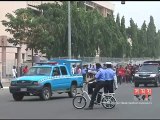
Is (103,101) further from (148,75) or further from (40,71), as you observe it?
(148,75)

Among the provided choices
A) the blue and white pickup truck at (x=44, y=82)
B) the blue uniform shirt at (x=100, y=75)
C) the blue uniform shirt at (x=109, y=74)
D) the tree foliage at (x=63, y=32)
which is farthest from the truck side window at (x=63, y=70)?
the tree foliage at (x=63, y=32)

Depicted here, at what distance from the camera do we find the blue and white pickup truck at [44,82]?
78.0 feet

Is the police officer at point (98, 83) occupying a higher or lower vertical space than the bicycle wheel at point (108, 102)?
higher

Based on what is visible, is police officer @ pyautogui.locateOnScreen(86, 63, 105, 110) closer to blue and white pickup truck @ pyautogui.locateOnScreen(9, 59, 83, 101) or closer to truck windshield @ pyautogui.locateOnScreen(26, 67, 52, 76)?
blue and white pickup truck @ pyautogui.locateOnScreen(9, 59, 83, 101)

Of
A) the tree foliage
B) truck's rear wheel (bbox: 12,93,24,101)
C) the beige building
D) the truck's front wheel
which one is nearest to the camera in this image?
truck's rear wheel (bbox: 12,93,24,101)

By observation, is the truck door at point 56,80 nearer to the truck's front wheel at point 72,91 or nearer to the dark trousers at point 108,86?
the truck's front wheel at point 72,91

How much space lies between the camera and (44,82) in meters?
24.0

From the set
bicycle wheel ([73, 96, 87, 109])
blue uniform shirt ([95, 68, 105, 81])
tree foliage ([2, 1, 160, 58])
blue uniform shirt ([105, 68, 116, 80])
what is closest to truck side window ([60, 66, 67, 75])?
bicycle wheel ([73, 96, 87, 109])

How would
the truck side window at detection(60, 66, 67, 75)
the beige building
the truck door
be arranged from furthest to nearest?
the beige building < the truck side window at detection(60, 66, 67, 75) < the truck door

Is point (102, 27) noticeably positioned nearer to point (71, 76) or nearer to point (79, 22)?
point (79, 22)

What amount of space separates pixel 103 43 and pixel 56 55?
7.94m

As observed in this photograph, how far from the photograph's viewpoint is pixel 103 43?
6134 centimetres

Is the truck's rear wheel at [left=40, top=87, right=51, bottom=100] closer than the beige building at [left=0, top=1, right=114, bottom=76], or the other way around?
the truck's rear wheel at [left=40, top=87, right=51, bottom=100]

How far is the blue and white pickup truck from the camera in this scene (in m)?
23.8
